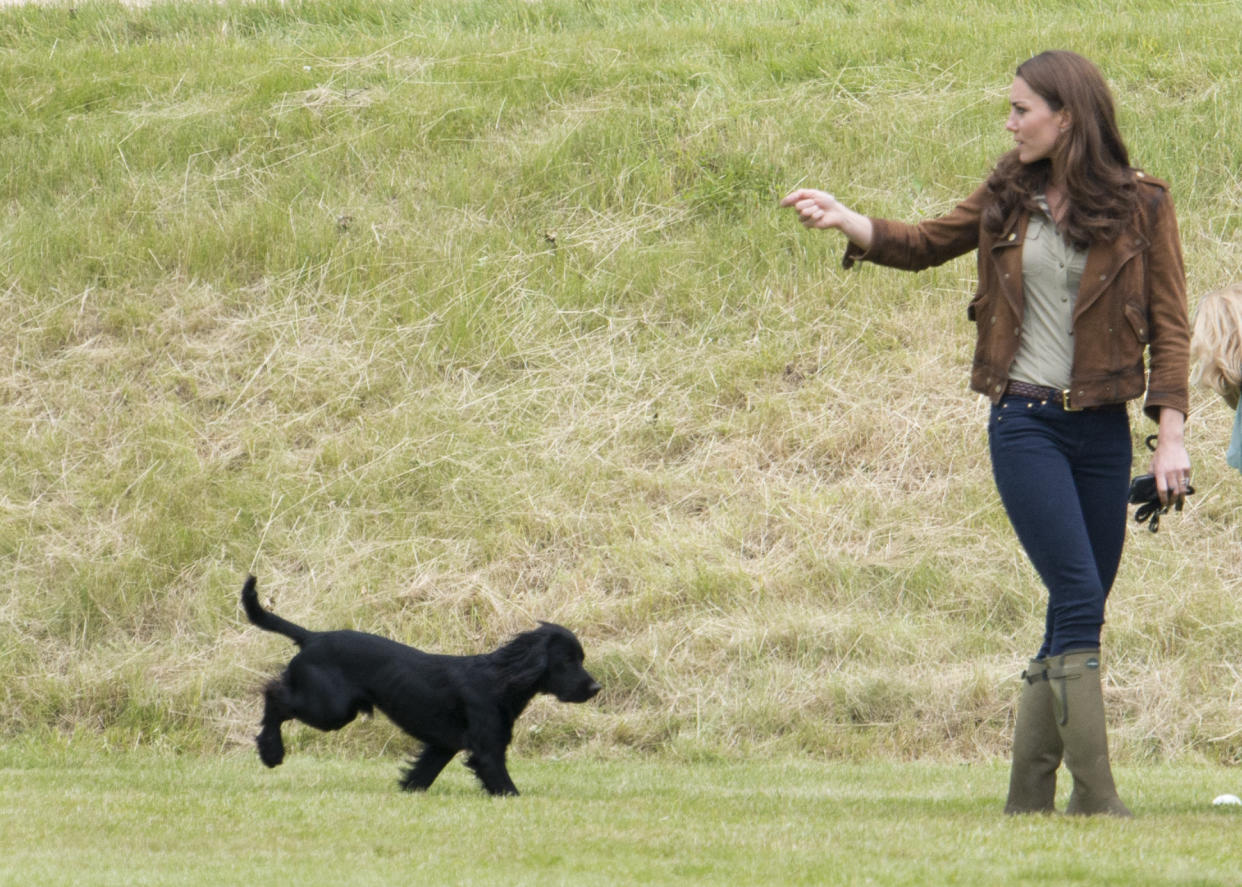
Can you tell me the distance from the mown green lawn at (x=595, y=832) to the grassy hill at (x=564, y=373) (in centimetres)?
156

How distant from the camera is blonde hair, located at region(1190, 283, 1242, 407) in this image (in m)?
4.74

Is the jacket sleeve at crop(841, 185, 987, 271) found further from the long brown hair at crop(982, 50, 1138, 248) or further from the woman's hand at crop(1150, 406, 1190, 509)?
the woman's hand at crop(1150, 406, 1190, 509)

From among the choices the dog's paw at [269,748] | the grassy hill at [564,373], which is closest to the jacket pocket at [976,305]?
the dog's paw at [269,748]

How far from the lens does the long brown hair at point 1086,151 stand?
4.59m

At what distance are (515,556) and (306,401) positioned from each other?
2301 millimetres

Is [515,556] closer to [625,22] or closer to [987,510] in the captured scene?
[987,510]

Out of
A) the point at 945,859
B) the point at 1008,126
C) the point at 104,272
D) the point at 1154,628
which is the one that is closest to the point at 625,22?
the point at 104,272

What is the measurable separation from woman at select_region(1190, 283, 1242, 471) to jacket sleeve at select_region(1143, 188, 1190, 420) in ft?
0.44

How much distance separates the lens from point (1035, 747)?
481 cm

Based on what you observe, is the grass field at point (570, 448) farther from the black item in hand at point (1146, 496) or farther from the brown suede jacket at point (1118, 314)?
the brown suede jacket at point (1118, 314)

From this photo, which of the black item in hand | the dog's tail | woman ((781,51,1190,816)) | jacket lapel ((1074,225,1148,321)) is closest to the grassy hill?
the dog's tail

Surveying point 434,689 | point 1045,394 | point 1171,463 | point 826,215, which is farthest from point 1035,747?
point 434,689

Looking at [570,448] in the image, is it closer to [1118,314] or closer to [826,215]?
[826,215]

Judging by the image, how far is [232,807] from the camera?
5.16 meters
